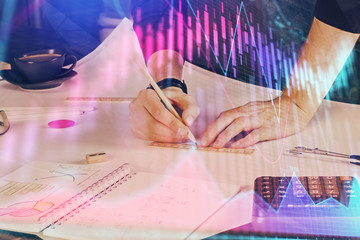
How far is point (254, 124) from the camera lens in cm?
71

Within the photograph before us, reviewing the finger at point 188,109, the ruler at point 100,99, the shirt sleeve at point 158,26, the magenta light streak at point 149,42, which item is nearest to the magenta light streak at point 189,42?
the shirt sleeve at point 158,26

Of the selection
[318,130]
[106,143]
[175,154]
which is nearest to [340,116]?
[318,130]

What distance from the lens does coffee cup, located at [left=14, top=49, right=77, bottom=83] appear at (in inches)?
35.6


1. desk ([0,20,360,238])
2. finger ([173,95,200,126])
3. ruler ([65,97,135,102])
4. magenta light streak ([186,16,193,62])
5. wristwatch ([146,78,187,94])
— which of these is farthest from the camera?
magenta light streak ([186,16,193,62])

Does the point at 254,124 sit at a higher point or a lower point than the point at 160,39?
lower

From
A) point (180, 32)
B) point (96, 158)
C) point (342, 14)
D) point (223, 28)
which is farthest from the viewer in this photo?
point (223, 28)

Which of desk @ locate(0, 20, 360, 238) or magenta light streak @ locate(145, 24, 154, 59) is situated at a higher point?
magenta light streak @ locate(145, 24, 154, 59)

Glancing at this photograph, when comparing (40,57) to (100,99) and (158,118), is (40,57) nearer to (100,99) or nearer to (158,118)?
(100,99)

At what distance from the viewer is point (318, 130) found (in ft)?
2.39

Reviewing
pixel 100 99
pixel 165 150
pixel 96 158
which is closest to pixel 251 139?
pixel 165 150

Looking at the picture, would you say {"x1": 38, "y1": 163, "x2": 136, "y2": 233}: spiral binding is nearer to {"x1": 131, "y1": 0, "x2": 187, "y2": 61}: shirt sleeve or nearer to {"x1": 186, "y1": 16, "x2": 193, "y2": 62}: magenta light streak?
{"x1": 131, "y1": 0, "x2": 187, "y2": 61}: shirt sleeve

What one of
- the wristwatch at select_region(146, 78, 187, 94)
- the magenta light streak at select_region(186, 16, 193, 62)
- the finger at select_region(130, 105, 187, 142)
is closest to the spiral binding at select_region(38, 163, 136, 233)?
the finger at select_region(130, 105, 187, 142)

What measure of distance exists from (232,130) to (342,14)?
306mm

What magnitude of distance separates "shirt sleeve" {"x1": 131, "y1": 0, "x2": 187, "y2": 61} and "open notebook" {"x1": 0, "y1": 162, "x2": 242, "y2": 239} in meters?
0.44
